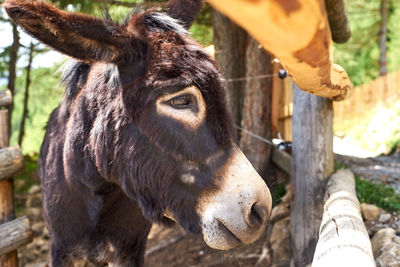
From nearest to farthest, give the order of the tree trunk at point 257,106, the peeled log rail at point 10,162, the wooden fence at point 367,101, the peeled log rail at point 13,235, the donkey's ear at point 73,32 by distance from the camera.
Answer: the donkey's ear at point 73,32 → the peeled log rail at point 13,235 → the peeled log rail at point 10,162 → the tree trunk at point 257,106 → the wooden fence at point 367,101

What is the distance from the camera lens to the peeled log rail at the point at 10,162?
323 centimetres

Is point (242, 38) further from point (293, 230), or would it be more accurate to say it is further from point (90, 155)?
point (90, 155)

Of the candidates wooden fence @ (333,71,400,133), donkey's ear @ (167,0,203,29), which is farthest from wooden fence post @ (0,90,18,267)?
wooden fence @ (333,71,400,133)

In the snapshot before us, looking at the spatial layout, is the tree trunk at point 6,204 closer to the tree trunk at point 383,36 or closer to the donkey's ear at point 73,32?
the donkey's ear at point 73,32

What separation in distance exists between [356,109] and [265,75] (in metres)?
10.9

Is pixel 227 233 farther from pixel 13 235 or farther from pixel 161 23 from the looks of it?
pixel 13 235

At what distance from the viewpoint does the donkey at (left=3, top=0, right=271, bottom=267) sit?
176 cm

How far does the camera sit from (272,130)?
5105mm

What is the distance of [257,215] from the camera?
179 centimetres

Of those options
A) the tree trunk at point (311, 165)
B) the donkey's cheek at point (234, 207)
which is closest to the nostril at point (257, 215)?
the donkey's cheek at point (234, 207)

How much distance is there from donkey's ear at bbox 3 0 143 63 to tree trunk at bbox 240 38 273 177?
10.6 feet

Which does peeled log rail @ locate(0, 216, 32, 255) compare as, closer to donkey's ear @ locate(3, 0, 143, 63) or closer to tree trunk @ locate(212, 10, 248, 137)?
donkey's ear @ locate(3, 0, 143, 63)

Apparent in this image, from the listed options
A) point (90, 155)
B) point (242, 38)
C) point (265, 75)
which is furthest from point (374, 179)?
point (90, 155)

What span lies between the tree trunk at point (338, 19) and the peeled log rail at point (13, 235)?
10.4ft
